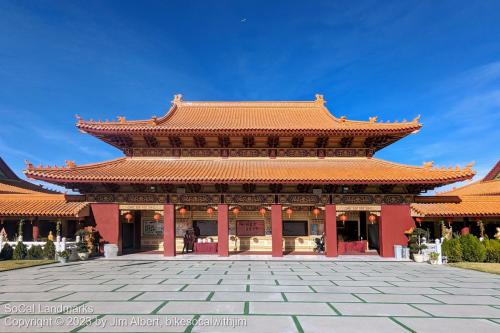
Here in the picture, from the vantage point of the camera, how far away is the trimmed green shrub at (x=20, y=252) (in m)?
14.7

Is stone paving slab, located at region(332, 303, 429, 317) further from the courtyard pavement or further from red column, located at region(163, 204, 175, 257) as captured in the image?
red column, located at region(163, 204, 175, 257)

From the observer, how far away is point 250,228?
1825 cm

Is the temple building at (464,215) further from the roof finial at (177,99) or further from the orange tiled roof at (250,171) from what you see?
the roof finial at (177,99)

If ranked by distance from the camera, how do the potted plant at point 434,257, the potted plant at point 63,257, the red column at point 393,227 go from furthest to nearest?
the red column at point 393,227
the potted plant at point 434,257
the potted plant at point 63,257

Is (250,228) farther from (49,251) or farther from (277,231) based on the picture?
(49,251)

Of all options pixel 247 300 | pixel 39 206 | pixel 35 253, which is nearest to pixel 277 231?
pixel 247 300

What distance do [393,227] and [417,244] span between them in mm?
1301

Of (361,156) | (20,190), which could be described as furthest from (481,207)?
(20,190)

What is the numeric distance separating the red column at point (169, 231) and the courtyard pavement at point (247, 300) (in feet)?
11.7

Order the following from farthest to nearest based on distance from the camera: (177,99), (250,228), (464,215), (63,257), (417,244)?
(177,99), (250,228), (464,215), (417,244), (63,257)

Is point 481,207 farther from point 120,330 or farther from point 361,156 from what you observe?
point 120,330

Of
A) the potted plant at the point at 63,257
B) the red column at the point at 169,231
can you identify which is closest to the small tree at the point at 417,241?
the red column at the point at 169,231

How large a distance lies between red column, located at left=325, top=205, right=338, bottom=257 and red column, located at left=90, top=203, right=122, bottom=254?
34.0 feet

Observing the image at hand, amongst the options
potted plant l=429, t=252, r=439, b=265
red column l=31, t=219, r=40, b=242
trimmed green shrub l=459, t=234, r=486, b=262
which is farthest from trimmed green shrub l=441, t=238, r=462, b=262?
red column l=31, t=219, r=40, b=242
